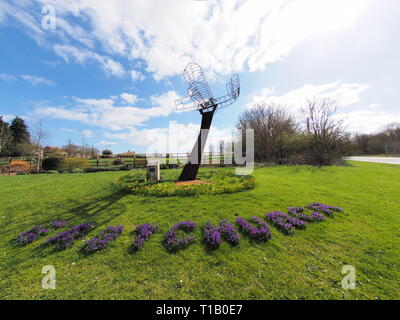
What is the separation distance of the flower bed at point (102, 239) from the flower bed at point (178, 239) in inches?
48.8

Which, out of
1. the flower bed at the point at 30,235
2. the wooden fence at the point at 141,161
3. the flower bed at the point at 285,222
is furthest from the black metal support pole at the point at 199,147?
the wooden fence at the point at 141,161

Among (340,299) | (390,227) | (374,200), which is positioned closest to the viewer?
(340,299)

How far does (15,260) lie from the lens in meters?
2.77

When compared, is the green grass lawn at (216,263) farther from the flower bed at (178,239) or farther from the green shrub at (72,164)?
the green shrub at (72,164)

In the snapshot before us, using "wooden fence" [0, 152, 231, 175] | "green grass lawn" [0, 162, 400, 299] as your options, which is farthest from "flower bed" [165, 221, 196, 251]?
"wooden fence" [0, 152, 231, 175]

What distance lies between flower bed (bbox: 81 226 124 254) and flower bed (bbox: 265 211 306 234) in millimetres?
3923

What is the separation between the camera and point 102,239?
3227mm

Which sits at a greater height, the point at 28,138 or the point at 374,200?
the point at 28,138

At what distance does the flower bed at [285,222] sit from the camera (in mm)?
3555

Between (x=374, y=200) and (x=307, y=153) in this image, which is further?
(x=307, y=153)

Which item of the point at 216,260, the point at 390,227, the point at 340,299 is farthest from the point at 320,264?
the point at 390,227

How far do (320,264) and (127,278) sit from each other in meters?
3.29

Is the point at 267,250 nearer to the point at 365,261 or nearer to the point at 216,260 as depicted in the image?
the point at 216,260
